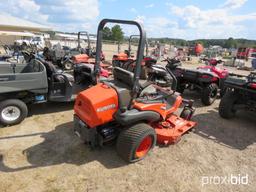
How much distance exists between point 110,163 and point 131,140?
531mm

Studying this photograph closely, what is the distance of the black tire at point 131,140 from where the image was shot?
2.83m

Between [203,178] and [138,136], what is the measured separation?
109 cm

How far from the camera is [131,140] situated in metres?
2.82

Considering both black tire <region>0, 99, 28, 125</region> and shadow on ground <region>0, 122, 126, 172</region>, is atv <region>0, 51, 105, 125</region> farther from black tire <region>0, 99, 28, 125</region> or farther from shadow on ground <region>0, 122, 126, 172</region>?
shadow on ground <region>0, 122, 126, 172</region>

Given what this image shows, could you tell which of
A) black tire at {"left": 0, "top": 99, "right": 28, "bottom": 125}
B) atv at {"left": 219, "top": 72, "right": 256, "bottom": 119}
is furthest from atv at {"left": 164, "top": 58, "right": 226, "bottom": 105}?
black tire at {"left": 0, "top": 99, "right": 28, "bottom": 125}

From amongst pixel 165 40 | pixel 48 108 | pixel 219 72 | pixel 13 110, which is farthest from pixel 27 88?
pixel 165 40

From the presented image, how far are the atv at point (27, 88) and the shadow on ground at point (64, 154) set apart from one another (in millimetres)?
905

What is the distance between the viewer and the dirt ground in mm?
2619

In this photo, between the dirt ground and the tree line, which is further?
the tree line

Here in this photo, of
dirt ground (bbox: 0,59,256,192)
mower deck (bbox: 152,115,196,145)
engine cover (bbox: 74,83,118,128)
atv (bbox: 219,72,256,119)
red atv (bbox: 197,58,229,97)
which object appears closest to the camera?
dirt ground (bbox: 0,59,256,192)

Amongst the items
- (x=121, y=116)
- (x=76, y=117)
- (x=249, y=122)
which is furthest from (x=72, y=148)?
(x=249, y=122)

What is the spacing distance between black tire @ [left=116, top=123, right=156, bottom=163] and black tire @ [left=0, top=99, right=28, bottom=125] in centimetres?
231

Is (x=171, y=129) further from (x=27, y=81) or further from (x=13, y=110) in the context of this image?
(x=13, y=110)

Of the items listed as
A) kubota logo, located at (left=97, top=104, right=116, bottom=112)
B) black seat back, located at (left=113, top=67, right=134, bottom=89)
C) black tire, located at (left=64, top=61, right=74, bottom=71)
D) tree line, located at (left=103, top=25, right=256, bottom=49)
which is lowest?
black tire, located at (left=64, top=61, right=74, bottom=71)
